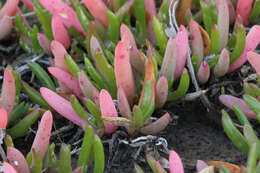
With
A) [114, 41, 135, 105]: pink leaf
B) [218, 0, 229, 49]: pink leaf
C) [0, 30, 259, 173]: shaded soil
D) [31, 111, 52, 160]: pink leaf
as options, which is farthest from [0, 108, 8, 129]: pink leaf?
[218, 0, 229, 49]: pink leaf

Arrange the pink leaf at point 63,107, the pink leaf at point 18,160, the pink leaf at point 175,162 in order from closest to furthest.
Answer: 1. the pink leaf at point 175,162
2. the pink leaf at point 18,160
3. the pink leaf at point 63,107

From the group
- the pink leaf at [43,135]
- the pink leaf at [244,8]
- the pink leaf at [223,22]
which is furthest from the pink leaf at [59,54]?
the pink leaf at [244,8]

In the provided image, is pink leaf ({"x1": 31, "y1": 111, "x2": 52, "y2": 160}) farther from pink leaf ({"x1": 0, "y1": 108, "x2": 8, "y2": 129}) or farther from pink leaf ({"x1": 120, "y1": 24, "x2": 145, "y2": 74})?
pink leaf ({"x1": 120, "y1": 24, "x2": 145, "y2": 74})

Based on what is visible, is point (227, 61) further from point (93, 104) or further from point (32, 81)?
point (32, 81)

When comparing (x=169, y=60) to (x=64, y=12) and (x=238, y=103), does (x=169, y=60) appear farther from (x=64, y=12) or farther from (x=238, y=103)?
(x=64, y=12)

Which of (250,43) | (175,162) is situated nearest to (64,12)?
Answer: (250,43)

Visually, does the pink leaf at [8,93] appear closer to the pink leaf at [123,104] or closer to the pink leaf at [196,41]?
the pink leaf at [123,104]
